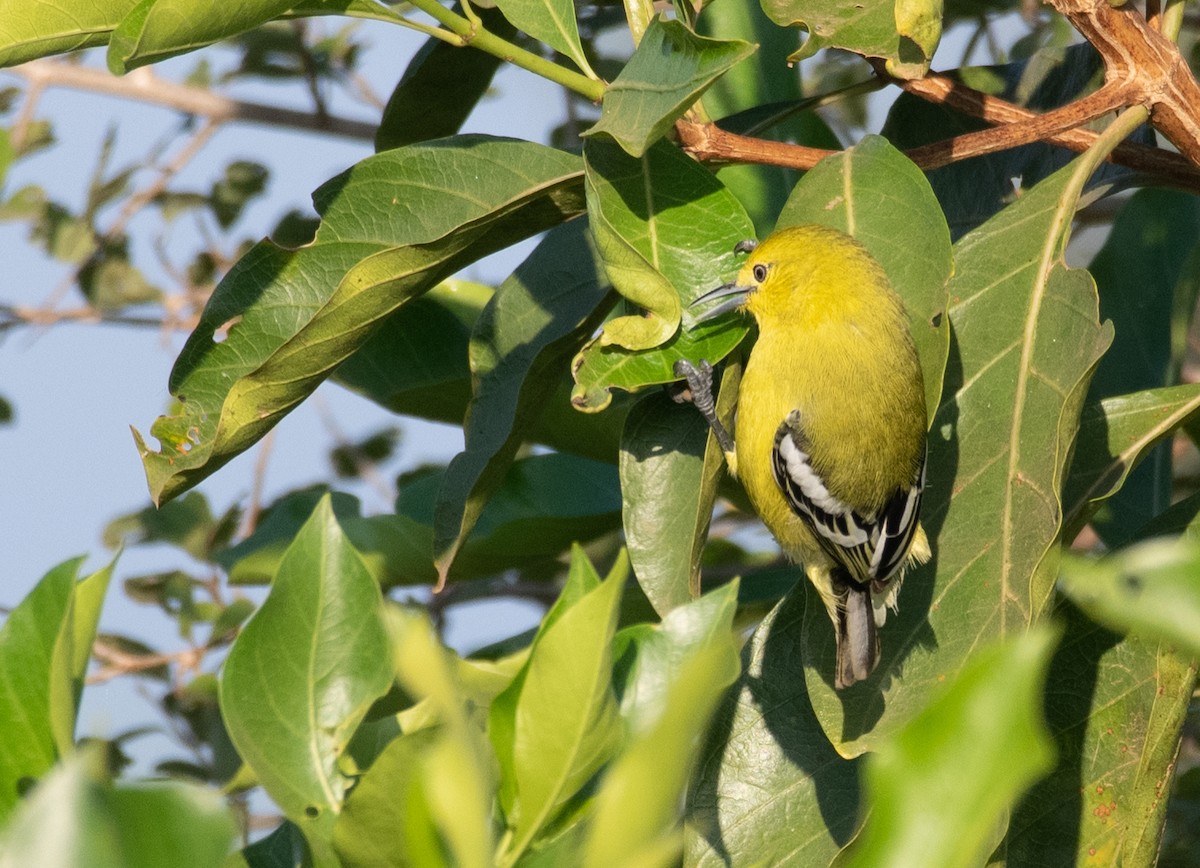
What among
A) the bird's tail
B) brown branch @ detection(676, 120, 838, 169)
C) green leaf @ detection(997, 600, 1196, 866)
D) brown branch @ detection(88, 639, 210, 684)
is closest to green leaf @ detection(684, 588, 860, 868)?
the bird's tail

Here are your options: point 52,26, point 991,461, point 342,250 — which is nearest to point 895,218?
point 991,461

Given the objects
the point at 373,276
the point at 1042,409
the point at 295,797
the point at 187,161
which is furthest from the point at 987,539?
the point at 187,161

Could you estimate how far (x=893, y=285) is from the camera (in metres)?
1.82

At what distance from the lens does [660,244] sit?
1.92 meters

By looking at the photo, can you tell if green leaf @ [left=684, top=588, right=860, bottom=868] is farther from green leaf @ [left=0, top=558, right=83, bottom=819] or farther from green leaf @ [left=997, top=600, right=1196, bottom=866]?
green leaf @ [left=0, top=558, right=83, bottom=819]

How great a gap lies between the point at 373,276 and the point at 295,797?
31.7 inches

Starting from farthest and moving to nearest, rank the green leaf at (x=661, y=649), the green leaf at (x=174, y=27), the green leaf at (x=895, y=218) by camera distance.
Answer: the green leaf at (x=895, y=218)
the green leaf at (x=174, y=27)
the green leaf at (x=661, y=649)

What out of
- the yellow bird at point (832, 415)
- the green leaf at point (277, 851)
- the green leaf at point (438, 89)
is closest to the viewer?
the green leaf at point (277, 851)

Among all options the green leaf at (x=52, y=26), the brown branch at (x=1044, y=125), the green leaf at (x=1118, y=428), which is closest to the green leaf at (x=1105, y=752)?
the green leaf at (x=1118, y=428)

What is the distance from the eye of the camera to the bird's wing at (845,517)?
2.49 metres

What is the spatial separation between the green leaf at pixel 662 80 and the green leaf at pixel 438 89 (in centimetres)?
86

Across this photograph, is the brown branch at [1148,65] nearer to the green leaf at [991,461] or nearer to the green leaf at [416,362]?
the green leaf at [991,461]

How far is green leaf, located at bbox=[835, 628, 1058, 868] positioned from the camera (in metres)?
0.58

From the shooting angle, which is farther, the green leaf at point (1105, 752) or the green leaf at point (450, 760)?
the green leaf at point (1105, 752)
